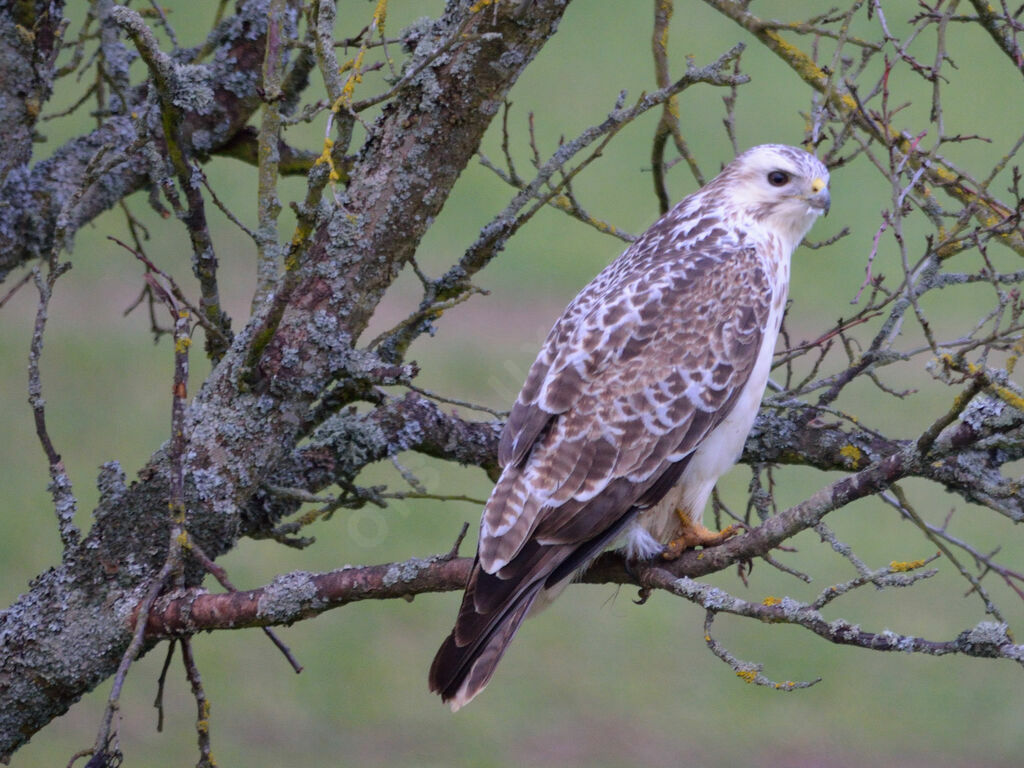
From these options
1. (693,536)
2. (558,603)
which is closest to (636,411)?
(693,536)

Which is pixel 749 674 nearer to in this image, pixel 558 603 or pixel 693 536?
pixel 693 536

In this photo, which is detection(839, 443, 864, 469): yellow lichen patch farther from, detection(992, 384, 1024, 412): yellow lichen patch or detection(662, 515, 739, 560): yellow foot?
detection(992, 384, 1024, 412): yellow lichen patch

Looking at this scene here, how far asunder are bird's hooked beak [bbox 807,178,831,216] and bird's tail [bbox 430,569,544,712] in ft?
4.79

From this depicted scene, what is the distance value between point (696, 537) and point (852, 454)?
0.43 metres

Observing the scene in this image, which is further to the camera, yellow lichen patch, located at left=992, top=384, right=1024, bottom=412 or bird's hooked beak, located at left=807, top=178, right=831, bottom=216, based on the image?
bird's hooked beak, located at left=807, top=178, right=831, bottom=216

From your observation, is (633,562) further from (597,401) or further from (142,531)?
(142,531)

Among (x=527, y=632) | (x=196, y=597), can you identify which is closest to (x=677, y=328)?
(x=196, y=597)

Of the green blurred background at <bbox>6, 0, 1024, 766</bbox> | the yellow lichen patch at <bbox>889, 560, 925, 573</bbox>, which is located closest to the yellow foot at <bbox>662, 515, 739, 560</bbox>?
the yellow lichen patch at <bbox>889, 560, 925, 573</bbox>

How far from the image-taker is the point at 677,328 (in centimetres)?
303

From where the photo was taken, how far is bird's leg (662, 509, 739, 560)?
114 inches

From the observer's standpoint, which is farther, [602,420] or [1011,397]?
[602,420]

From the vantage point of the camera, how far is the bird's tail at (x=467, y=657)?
254 cm

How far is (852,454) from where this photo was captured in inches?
115

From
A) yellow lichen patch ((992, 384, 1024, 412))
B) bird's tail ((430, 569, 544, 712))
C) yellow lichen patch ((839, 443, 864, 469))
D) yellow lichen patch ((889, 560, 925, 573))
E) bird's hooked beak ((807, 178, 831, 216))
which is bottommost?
yellow lichen patch ((889, 560, 925, 573))
